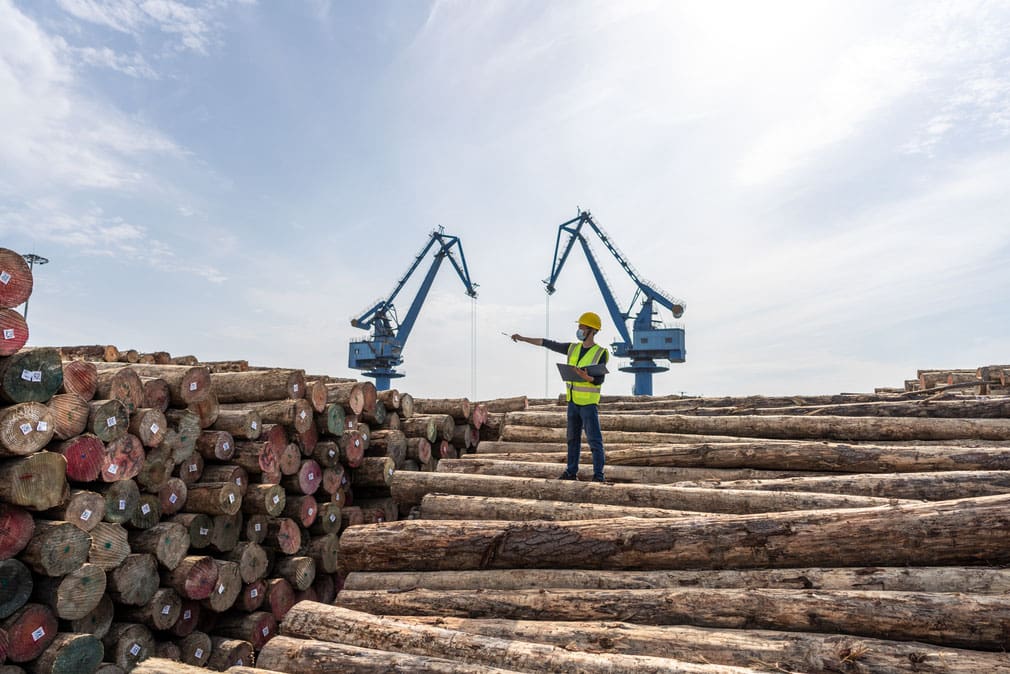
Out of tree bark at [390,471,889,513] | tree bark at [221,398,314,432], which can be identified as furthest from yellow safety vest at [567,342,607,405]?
tree bark at [221,398,314,432]

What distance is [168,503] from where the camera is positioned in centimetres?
670

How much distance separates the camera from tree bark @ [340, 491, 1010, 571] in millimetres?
4465

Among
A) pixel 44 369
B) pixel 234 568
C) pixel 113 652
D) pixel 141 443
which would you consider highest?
pixel 44 369

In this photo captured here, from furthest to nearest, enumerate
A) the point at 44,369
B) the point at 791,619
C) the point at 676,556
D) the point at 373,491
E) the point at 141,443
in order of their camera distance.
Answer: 1. the point at 373,491
2. the point at 141,443
3. the point at 44,369
4. the point at 676,556
5. the point at 791,619

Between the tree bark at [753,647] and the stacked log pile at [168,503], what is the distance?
3.12 m

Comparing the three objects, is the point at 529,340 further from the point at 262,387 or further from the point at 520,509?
the point at 262,387

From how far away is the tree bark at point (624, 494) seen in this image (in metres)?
5.73

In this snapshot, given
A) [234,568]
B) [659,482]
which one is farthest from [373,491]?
[659,482]

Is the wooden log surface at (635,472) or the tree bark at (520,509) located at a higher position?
the wooden log surface at (635,472)

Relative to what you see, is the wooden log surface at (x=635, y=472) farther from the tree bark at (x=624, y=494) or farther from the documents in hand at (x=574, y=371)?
the documents in hand at (x=574, y=371)

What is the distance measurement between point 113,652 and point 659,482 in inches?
225

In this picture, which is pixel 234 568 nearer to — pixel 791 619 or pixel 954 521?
pixel 791 619

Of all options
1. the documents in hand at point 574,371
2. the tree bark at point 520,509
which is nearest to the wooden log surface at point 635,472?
the tree bark at point 520,509

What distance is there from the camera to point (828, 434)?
812 centimetres
